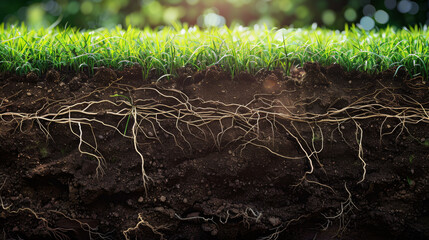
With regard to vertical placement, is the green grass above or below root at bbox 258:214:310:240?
above

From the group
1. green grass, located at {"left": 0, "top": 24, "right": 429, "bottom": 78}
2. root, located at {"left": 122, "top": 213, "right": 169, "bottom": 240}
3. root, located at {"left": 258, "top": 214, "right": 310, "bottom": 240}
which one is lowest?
root, located at {"left": 258, "top": 214, "right": 310, "bottom": 240}

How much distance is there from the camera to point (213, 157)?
1.89m

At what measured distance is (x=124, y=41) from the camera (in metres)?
2.13

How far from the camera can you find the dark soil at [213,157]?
5.88 ft

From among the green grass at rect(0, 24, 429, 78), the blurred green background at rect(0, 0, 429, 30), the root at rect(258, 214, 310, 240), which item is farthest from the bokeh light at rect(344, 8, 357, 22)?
the root at rect(258, 214, 310, 240)

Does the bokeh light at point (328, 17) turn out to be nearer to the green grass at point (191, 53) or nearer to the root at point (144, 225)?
the green grass at point (191, 53)

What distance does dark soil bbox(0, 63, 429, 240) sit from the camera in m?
1.79

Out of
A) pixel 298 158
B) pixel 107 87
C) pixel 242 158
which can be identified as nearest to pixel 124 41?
pixel 107 87

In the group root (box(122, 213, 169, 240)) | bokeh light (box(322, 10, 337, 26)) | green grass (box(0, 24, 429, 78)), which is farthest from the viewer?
bokeh light (box(322, 10, 337, 26))

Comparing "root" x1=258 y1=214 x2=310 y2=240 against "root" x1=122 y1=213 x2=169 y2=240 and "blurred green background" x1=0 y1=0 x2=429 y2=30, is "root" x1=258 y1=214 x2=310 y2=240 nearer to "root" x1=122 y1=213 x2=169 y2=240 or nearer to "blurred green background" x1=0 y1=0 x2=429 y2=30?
"root" x1=122 y1=213 x2=169 y2=240

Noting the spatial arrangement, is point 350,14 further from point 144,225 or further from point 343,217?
point 144,225

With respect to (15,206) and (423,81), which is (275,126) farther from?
(15,206)

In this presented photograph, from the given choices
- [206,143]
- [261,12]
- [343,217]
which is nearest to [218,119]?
[206,143]

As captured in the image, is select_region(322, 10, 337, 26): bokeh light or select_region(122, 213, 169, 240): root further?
select_region(322, 10, 337, 26): bokeh light
